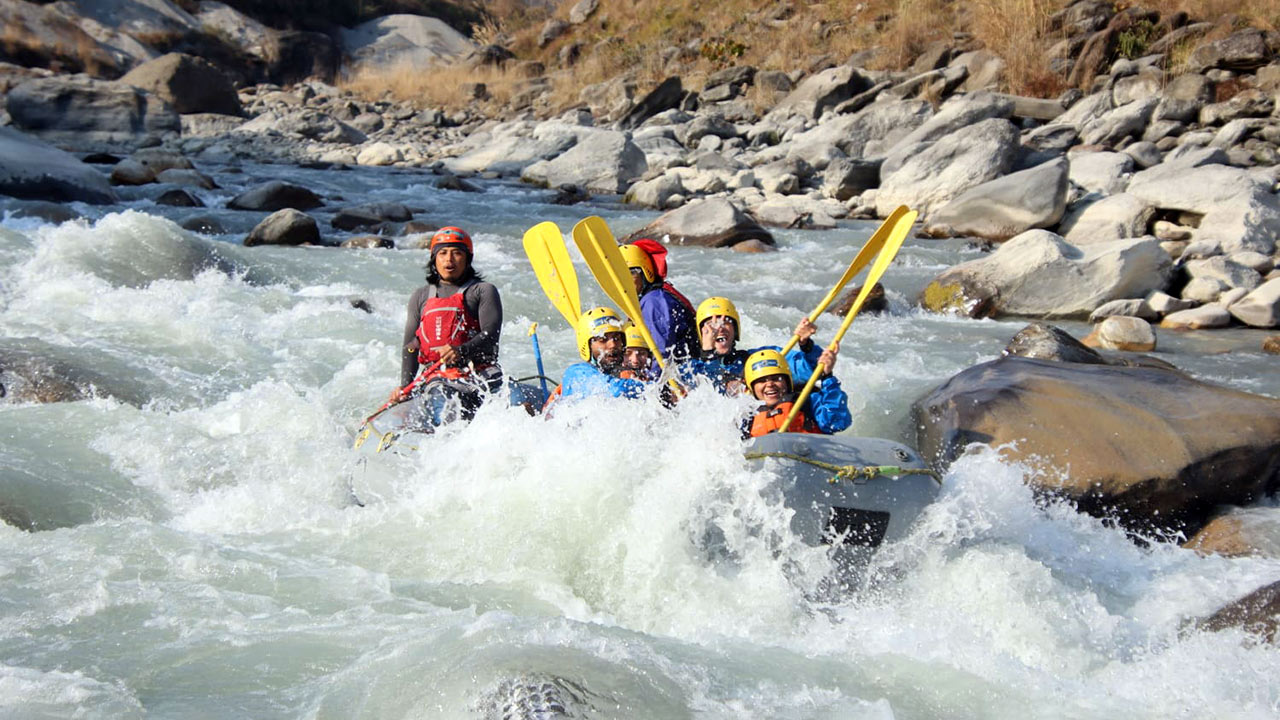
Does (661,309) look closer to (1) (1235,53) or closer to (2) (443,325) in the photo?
(2) (443,325)

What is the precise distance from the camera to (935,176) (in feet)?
40.9

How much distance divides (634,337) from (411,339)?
3.98 feet

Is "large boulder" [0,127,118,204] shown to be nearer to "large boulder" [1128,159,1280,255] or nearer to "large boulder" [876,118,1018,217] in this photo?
"large boulder" [876,118,1018,217]

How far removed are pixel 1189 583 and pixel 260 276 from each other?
24.4 feet

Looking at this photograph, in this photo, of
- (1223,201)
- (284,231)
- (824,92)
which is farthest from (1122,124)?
(284,231)

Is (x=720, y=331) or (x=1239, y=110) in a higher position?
(x=1239, y=110)

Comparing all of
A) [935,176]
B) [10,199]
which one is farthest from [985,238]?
[10,199]

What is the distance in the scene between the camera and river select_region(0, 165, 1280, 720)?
120 inches

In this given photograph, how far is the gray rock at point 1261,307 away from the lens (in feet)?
25.7

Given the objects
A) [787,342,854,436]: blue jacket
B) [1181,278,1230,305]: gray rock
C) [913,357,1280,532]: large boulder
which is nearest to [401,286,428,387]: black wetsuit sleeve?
[787,342,854,436]: blue jacket

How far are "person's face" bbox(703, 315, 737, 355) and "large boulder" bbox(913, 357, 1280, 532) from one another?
3.86 feet

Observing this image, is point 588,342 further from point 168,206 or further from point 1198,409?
point 168,206

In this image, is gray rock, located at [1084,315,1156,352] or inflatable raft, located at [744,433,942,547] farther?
gray rock, located at [1084,315,1156,352]

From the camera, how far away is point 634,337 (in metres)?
4.81
